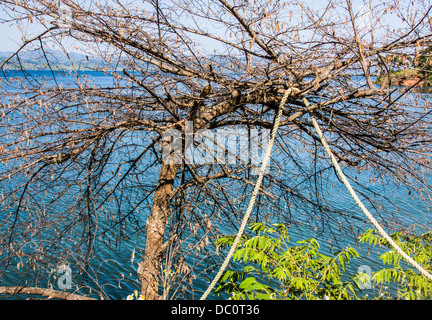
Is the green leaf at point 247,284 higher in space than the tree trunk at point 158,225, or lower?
lower

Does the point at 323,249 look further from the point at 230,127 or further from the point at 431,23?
the point at 431,23

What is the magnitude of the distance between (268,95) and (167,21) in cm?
140

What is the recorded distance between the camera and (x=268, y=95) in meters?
4.03

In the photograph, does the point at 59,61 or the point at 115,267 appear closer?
the point at 59,61

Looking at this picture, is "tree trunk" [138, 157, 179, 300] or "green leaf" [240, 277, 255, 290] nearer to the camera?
"green leaf" [240, 277, 255, 290]

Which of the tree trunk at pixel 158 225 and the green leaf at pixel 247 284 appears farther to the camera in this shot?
the tree trunk at pixel 158 225

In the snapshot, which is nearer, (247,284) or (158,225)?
(247,284)

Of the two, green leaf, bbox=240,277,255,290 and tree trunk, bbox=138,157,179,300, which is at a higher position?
tree trunk, bbox=138,157,179,300

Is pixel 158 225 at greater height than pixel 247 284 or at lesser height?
greater
